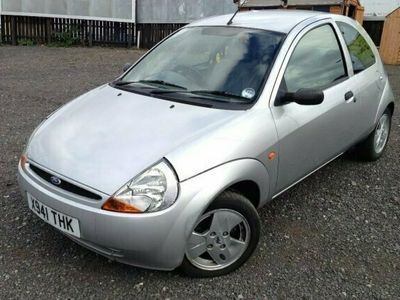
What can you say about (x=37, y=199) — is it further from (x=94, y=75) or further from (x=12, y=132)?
(x=94, y=75)

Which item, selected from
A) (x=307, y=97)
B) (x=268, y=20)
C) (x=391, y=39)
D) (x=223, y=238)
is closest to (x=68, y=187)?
(x=223, y=238)

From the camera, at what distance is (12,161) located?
4562mm

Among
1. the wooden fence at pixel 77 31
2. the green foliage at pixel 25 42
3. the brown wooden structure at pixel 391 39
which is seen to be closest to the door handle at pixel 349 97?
the brown wooden structure at pixel 391 39

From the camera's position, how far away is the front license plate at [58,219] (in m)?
2.56

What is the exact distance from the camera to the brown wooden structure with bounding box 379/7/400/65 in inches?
523

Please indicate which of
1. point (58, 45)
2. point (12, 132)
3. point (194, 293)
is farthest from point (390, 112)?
point (58, 45)

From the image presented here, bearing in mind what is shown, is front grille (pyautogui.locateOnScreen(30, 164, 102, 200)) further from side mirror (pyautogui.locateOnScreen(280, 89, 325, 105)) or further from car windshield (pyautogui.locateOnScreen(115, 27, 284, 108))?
side mirror (pyautogui.locateOnScreen(280, 89, 325, 105))

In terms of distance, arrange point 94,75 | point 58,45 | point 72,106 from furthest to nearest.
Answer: point 58,45 → point 94,75 → point 72,106

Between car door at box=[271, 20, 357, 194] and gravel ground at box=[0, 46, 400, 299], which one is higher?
car door at box=[271, 20, 357, 194]

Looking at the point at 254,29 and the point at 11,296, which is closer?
the point at 11,296

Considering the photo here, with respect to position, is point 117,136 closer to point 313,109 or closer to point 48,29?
point 313,109

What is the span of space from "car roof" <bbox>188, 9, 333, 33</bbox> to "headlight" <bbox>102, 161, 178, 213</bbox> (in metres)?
1.67

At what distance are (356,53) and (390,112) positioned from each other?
1094 millimetres

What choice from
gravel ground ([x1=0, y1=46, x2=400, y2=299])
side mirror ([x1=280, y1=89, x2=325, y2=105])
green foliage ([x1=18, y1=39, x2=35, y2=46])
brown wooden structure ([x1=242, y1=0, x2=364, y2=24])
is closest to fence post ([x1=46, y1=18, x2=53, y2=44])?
green foliage ([x1=18, y1=39, x2=35, y2=46])
